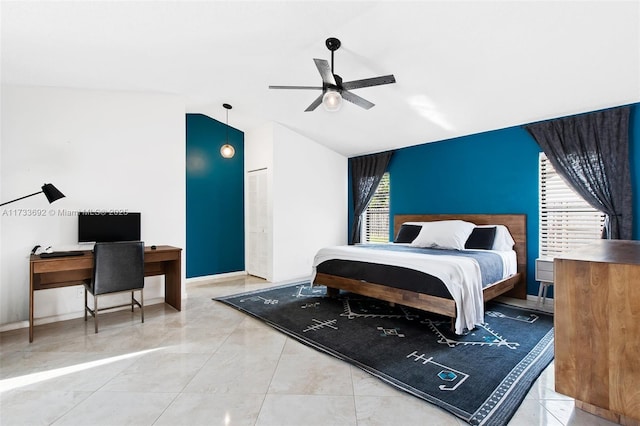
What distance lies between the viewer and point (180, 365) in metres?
2.46

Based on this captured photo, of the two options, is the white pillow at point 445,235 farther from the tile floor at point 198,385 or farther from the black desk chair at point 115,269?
the black desk chair at point 115,269

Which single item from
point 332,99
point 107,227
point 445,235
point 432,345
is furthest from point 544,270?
point 107,227

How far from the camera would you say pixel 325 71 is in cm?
278

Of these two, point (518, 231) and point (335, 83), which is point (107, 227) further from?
point (518, 231)

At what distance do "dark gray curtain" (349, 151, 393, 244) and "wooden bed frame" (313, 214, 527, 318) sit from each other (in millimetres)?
1061

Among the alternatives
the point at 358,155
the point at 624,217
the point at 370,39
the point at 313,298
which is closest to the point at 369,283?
the point at 313,298

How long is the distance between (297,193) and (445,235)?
2.63 meters

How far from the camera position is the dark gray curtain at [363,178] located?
5.97 metres

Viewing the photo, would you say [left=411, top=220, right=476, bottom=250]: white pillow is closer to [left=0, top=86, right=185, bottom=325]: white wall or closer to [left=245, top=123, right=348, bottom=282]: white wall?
[left=245, top=123, right=348, bottom=282]: white wall

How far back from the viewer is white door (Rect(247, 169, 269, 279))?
557 centimetres

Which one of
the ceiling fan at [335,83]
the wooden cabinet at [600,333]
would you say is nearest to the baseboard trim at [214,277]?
the ceiling fan at [335,83]

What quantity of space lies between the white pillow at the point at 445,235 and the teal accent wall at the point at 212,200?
330 centimetres

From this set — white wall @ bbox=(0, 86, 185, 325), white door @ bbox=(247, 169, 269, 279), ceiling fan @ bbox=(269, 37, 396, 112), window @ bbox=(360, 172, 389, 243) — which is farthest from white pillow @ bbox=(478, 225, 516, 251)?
white wall @ bbox=(0, 86, 185, 325)

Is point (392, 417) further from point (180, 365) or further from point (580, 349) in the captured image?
point (180, 365)
